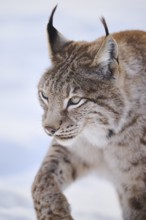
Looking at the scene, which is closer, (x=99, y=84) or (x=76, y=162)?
(x=99, y=84)

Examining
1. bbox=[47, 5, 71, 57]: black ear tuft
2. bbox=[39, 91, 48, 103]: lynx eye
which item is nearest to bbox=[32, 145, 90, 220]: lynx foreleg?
bbox=[39, 91, 48, 103]: lynx eye

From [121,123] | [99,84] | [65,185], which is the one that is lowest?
[65,185]

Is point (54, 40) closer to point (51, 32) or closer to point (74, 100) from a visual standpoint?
point (51, 32)

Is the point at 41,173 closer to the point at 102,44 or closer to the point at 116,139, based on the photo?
the point at 116,139

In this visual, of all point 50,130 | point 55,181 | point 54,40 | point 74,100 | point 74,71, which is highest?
point 54,40

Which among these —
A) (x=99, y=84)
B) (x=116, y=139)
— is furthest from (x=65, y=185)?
(x=99, y=84)

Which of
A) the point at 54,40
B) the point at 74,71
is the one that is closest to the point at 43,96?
the point at 74,71

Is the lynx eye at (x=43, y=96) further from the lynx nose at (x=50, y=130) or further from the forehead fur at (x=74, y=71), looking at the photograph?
the lynx nose at (x=50, y=130)

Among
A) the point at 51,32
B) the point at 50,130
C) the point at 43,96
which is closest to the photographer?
the point at 50,130
